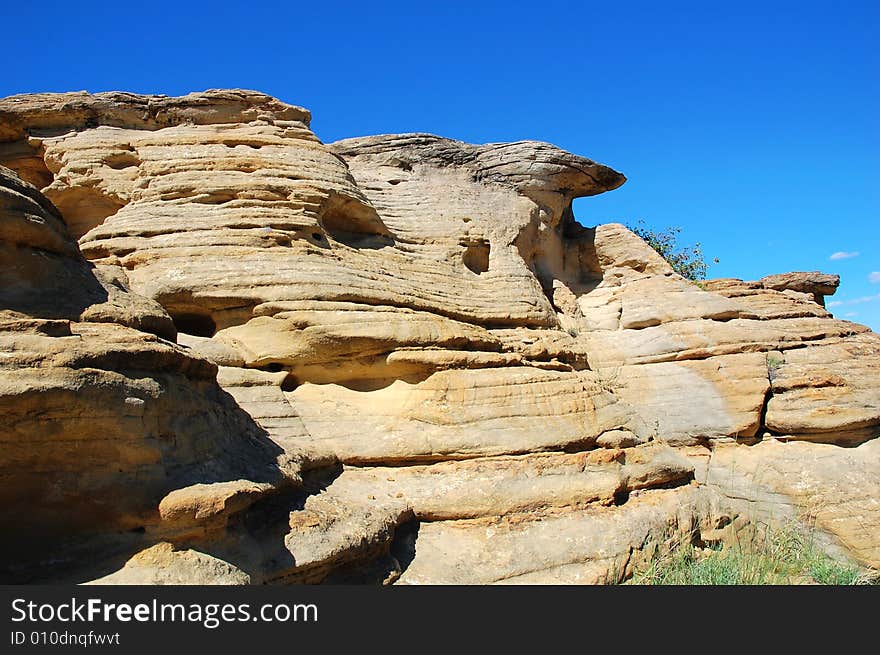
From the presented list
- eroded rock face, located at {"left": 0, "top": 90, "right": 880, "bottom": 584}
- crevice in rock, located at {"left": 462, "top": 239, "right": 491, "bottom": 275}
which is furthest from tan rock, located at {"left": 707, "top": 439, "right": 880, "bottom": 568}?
crevice in rock, located at {"left": 462, "top": 239, "right": 491, "bottom": 275}

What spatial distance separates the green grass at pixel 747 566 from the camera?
5703 mm

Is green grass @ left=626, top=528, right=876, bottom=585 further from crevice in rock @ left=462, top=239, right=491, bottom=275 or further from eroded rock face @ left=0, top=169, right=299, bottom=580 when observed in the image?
crevice in rock @ left=462, top=239, right=491, bottom=275

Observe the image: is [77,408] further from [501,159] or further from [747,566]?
[501,159]

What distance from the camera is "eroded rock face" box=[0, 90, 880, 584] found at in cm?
401

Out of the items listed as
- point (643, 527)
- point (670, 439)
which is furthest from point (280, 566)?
point (670, 439)

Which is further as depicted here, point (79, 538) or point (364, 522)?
point (364, 522)

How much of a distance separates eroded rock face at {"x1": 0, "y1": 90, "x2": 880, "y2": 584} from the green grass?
0.80 ft

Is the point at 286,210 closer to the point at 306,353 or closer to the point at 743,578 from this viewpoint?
the point at 306,353

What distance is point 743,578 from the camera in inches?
222

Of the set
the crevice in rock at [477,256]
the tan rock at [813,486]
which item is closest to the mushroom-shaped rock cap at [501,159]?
the crevice in rock at [477,256]

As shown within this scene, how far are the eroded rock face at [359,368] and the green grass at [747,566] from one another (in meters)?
0.24

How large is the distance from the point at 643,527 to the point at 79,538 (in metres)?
4.91

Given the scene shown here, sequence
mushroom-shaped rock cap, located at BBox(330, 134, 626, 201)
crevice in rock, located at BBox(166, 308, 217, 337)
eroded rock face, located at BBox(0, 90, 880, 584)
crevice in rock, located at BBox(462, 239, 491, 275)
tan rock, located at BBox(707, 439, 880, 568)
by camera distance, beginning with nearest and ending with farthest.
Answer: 1. eroded rock face, located at BBox(0, 90, 880, 584)
2. crevice in rock, located at BBox(166, 308, 217, 337)
3. tan rock, located at BBox(707, 439, 880, 568)
4. crevice in rock, located at BBox(462, 239, 491, 275)
5. mushroom-shaped rock cap, located at BBox(330, 134, 626, 201)

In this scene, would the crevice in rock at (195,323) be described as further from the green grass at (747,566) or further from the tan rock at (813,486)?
the tan rock at (813,486)
